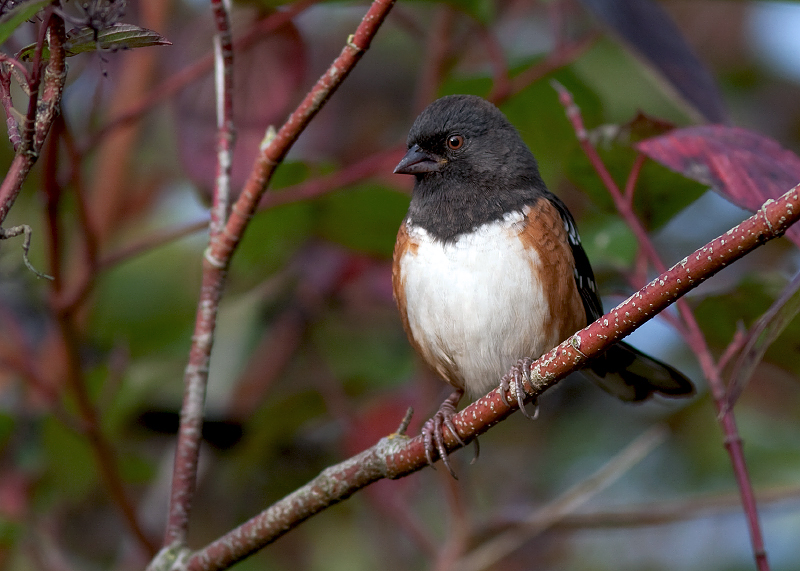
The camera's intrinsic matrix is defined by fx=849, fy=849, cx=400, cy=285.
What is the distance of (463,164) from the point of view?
7.01ft

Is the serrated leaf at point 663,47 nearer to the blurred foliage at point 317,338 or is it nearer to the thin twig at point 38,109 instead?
the blurred foliage at point 317,338

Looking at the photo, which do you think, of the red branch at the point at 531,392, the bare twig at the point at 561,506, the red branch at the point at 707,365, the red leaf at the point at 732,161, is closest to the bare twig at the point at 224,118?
the red branch at the point at 531,392

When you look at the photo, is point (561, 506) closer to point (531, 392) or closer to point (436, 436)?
point (436, 436)

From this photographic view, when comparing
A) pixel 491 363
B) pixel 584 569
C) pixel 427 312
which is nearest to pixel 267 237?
pixel 427 312

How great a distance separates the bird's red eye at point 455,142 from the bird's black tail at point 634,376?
0.63 metres

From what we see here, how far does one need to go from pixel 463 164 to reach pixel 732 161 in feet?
2.66

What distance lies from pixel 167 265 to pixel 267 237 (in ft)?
1.62

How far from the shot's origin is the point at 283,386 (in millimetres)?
2828

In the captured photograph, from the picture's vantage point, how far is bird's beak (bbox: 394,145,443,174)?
2086mm

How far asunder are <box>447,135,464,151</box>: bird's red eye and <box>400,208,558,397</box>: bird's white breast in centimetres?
24

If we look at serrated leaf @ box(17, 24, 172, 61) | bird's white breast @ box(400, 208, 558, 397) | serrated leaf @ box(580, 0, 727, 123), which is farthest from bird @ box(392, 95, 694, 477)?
serrated leaf @ box(17, 24, 172, 61)

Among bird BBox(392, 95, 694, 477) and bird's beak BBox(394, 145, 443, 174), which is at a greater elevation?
bird's beak BBox(394, 145, 443, 174)

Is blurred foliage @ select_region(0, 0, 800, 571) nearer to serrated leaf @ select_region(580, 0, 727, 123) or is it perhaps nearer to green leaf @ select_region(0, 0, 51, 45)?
serrated leaf @ select_region(580, 0, 727, 123)

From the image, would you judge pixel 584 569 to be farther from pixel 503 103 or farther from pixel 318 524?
pixel 503 103
